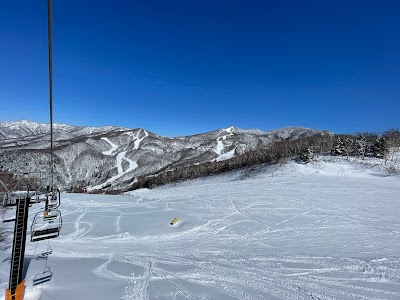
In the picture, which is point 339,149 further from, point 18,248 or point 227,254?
point 18,248

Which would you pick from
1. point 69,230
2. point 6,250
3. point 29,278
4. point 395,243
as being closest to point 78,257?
point 29,278

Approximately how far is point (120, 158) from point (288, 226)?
187310 millimetres

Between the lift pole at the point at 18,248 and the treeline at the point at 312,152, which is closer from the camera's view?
the lift pole at the point at 18,248

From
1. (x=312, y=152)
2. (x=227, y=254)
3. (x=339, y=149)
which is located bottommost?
(x=227, y=254)

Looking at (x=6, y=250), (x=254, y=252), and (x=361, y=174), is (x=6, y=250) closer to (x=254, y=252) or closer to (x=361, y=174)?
(x=254, y=252)

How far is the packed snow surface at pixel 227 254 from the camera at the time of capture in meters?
8.62

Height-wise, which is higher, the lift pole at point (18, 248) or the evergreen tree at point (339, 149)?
the evergreen tree at point (339, 149)

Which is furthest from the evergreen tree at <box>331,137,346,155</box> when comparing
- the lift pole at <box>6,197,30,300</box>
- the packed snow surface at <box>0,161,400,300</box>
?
the lift pole at <box>6,197,30,300</box>

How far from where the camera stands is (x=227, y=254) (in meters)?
12.6

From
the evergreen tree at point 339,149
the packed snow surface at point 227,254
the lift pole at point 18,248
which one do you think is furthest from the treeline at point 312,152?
the lift pole at point 18,248

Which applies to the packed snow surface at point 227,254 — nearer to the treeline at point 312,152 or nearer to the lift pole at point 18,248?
the lift pole at point 18,248

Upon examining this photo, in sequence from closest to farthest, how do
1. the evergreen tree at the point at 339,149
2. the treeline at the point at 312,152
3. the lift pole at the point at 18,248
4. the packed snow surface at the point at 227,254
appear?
the lift pole at the point at 18,248
the packed snow surface at the point at 227,254
the treeline at the point at 312,152
the evergreen tree at the point at 339,149

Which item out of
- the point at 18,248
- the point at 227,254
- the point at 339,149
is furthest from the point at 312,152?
the point at 18,248

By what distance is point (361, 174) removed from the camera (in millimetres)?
50375
